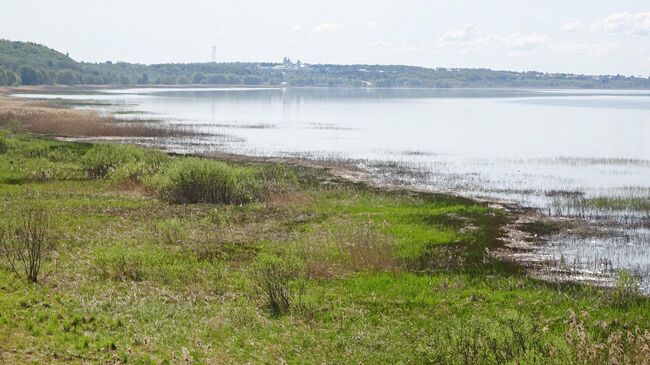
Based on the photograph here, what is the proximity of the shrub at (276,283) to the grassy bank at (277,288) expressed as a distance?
0.22ft

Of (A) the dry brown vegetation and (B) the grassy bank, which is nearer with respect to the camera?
(B) the grassy bank

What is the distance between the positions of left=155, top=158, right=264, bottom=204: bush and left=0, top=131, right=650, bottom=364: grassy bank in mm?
80

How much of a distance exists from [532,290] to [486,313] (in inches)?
143

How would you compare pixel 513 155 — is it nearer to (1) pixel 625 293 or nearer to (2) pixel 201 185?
(2) pixel 201 185

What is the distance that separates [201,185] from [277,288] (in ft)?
62.7

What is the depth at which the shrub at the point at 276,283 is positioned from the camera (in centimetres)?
Answer: 1958

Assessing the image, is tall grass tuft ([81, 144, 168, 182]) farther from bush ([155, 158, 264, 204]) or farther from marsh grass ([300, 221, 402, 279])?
marsh grass ([300, 221, 402, 279])

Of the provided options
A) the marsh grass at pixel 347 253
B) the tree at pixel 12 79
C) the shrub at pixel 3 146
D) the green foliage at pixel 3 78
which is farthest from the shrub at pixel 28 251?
the tree at pixel 12 79

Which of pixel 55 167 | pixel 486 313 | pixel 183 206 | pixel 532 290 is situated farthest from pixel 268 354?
pixel 55 167

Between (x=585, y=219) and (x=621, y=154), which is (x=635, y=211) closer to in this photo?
(x=585, y=219)

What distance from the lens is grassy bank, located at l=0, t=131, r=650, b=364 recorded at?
622 inches

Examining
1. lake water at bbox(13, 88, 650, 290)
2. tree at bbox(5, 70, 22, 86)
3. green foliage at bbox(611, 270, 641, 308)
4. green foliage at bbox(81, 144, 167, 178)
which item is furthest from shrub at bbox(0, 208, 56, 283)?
tree at bbox(5, 70, 22, 86)

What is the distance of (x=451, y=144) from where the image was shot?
80.4 metres

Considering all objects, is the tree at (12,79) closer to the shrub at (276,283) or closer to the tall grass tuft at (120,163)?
the tall grass tuft at (120,163)
